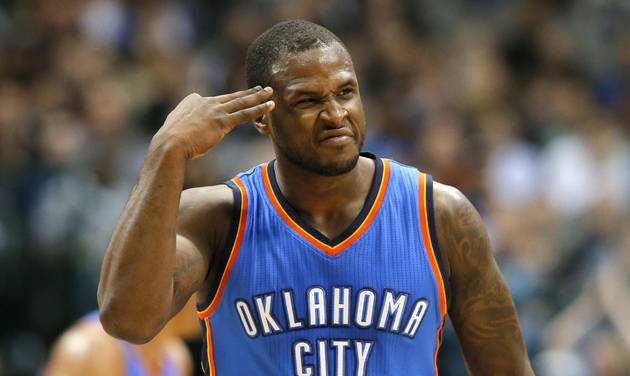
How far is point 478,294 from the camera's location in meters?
3.64

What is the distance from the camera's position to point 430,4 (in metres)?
11.5

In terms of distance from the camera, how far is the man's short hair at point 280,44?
3521 millimetres

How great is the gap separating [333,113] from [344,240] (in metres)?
0.48

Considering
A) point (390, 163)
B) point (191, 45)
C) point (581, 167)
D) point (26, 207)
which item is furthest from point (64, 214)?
point (390, 163)

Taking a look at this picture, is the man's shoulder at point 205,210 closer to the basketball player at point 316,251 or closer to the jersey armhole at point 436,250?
the basketball player at point 316,251

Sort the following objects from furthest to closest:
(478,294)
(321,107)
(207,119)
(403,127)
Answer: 1. (403,127)
2. (478,294)
3. (321,107)
4. (207,119)

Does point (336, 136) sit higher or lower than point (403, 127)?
lower

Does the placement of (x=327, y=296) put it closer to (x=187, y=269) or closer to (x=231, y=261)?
(x=231, y=261)

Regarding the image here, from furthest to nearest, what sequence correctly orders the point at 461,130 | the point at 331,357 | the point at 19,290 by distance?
the point at 461,130 < the point at 19,290 < the point at 331,357

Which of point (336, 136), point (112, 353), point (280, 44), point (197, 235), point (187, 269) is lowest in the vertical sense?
point (112, 353)

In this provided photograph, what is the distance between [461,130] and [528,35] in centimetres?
200

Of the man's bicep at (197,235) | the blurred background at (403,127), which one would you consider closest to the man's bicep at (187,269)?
the man's bicep at (197,235)

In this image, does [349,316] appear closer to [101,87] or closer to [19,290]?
[19,290]

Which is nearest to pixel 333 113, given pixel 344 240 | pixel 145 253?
pixel 344 240
